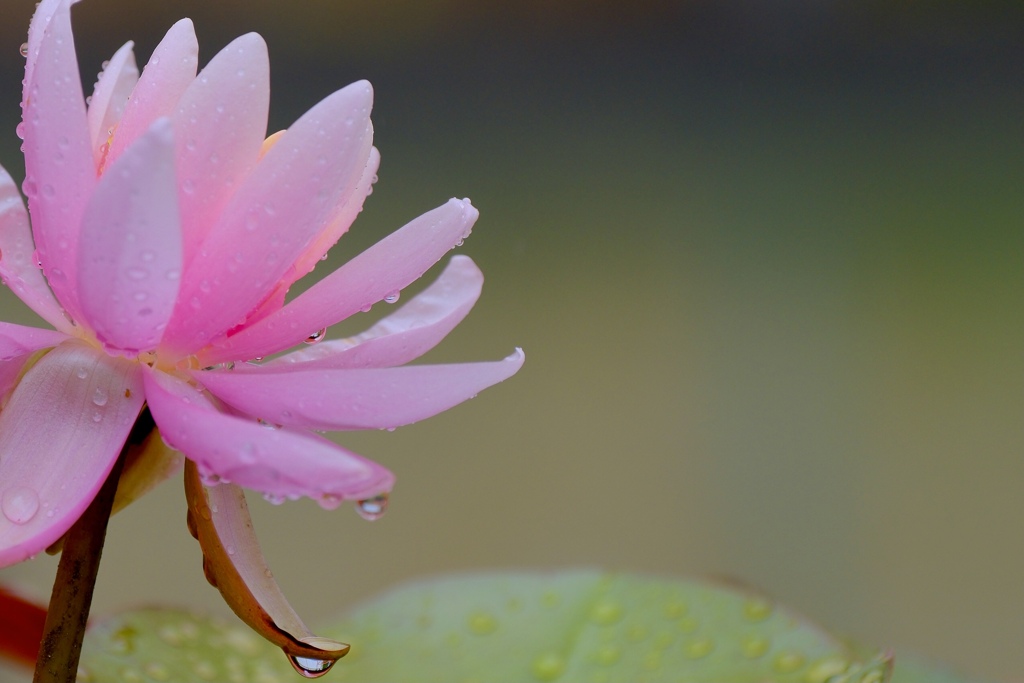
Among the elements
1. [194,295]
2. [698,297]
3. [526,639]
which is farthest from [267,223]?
[698,297]

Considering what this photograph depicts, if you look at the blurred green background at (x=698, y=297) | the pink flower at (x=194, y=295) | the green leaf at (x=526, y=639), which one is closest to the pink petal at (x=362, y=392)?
the pink flower at (x=194, y=295)

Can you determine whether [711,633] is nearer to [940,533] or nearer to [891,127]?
[940,533]

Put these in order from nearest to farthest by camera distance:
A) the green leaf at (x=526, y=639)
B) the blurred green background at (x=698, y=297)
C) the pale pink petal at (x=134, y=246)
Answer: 1. the pale pink petal at (x=134, y=246)
2. the green leaf at (x=526, y=639)
3. the blurred green background at (x=698, y=297)

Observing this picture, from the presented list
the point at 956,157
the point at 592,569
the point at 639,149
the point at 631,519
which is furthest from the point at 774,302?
the point at 592,569

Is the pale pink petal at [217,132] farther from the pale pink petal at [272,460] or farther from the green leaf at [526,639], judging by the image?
the green leaf at [526,639]

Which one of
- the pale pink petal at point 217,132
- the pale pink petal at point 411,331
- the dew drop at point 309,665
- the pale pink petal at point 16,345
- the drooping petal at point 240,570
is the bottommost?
the dew drop at point 309,665

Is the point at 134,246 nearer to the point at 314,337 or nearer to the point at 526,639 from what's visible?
the point at 314,337

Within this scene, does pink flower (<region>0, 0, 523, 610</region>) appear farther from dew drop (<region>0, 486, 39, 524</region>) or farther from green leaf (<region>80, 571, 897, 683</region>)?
green leaf (<region>80, 571, 897, 683</region>)
